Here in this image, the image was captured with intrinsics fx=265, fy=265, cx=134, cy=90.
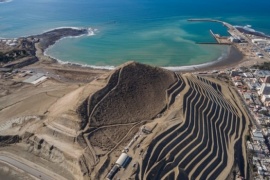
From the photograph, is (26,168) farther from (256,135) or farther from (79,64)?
(79,64)

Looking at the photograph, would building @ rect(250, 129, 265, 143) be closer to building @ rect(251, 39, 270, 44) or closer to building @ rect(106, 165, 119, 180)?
building @ rect(106, 165, 119, 180)

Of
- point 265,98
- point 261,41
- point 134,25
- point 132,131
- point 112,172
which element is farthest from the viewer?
point 134,25

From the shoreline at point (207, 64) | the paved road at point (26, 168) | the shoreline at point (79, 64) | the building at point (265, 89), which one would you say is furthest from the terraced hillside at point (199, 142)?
the shoreline at point (79, 64)

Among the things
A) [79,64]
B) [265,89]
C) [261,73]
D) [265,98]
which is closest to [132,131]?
[265,98]

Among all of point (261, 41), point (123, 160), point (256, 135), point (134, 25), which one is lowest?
point (256, 135)

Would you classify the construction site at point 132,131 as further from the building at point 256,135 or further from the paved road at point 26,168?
the building at point 256,135

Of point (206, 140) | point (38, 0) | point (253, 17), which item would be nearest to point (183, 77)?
point (206, 140)

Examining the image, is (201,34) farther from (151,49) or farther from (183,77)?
(183,77)
